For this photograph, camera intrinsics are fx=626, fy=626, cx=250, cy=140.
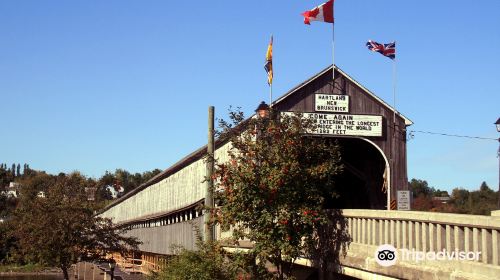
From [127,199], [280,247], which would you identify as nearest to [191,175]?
[280,247]

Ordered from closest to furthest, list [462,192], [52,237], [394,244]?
1. [394,244]
2. [52,237]
3. [462,192]

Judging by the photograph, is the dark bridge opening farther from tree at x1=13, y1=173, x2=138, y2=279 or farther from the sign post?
tree at x1=13, y1=173, x2=138, y2=279

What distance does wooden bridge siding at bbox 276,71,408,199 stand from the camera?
22.0 meters

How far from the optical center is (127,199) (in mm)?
56656

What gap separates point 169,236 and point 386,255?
78.7ft

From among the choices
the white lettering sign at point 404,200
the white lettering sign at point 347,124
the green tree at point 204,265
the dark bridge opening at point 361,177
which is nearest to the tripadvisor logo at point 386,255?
the green tree at point 204,265

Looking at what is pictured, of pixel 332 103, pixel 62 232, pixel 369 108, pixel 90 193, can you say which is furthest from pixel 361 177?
pixel 90 193

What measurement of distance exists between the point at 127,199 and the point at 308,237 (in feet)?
146

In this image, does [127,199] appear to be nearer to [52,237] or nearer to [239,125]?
[52,237]

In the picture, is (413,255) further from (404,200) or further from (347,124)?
(347,124)

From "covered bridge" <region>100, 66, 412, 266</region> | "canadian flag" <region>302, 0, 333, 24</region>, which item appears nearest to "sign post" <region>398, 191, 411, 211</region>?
"covered bridge" <region>100, 66, 412, 266</region>

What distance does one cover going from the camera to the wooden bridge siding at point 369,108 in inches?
866

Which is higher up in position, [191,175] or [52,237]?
[191,175]

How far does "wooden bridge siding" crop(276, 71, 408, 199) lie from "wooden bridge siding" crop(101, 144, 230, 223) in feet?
12.0
